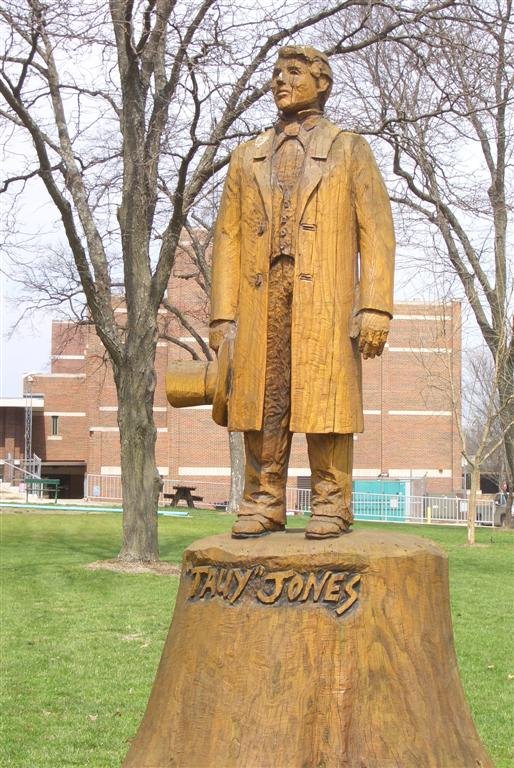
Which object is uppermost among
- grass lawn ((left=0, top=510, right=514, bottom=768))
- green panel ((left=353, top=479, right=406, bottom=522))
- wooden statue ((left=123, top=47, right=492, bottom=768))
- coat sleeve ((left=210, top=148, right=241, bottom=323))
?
coat sleeve ((left=210, top=148, right=241, bottom=323))

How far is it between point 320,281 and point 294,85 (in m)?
0.98

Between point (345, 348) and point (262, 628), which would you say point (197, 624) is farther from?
point (345, 348)

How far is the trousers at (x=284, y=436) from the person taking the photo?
16.1ft

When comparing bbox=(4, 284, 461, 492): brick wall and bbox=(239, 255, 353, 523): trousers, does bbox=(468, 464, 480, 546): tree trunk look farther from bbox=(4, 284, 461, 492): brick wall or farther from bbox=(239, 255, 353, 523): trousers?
bbox=(4, 284, 461, 492): brick wall

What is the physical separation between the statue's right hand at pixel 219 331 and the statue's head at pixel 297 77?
104 centimetres

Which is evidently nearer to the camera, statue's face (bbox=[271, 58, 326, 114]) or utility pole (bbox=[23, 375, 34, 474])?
statue's face (bbox=[271, 58, 326, 114])

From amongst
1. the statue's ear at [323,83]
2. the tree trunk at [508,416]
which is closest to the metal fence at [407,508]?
the tree trunk at [508,416]

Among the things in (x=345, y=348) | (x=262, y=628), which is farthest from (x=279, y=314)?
(x=262, y=628)

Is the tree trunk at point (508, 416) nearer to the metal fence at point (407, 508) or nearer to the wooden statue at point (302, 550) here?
the metal fence at point (407, 508)

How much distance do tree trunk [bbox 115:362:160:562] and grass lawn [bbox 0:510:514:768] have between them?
31.7 inches

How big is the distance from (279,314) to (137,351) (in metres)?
9.69

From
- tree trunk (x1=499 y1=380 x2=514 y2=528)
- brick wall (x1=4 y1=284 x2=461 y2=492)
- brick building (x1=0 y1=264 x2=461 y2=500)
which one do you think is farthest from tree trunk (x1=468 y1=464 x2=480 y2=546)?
brick wall (x1=4 y1=284 x2=461 y2=492)

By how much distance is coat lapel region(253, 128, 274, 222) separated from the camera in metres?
4.99

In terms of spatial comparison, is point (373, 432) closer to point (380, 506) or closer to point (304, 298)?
point (380, 506)
